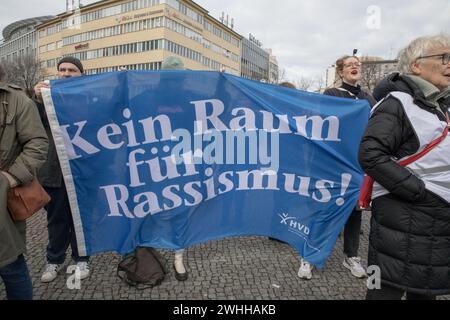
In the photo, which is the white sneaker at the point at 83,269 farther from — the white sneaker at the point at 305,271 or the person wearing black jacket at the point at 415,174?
the person wearing black jacket at the point at 415,174

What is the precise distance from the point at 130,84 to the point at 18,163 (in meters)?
1.26

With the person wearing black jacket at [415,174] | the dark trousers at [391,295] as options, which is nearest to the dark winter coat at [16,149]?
the person wearing black jacket at [415,174]

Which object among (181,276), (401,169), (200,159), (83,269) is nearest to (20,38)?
(83,269)

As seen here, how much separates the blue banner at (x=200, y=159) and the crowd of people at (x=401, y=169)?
834 mm

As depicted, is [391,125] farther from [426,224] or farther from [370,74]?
[370,74]

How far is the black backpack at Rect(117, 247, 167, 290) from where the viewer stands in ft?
9.98

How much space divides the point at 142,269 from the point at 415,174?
7.85 ft

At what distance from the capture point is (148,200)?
3.16m

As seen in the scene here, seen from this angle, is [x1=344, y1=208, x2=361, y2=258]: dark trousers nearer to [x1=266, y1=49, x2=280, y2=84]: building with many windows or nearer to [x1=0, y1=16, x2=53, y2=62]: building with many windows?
[x1=0, y1=16, x2=53, y2=62]: building with many windows

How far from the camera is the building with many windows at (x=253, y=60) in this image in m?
88.4

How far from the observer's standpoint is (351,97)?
3.59 meters

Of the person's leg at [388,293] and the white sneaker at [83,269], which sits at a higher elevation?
the person's leg at [388,293]

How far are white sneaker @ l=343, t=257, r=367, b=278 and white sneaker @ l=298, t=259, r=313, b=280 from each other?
461 millimetres

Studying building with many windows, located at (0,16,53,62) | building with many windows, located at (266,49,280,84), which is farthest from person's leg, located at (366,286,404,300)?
building with many windows, located at (266,49,280,84)
